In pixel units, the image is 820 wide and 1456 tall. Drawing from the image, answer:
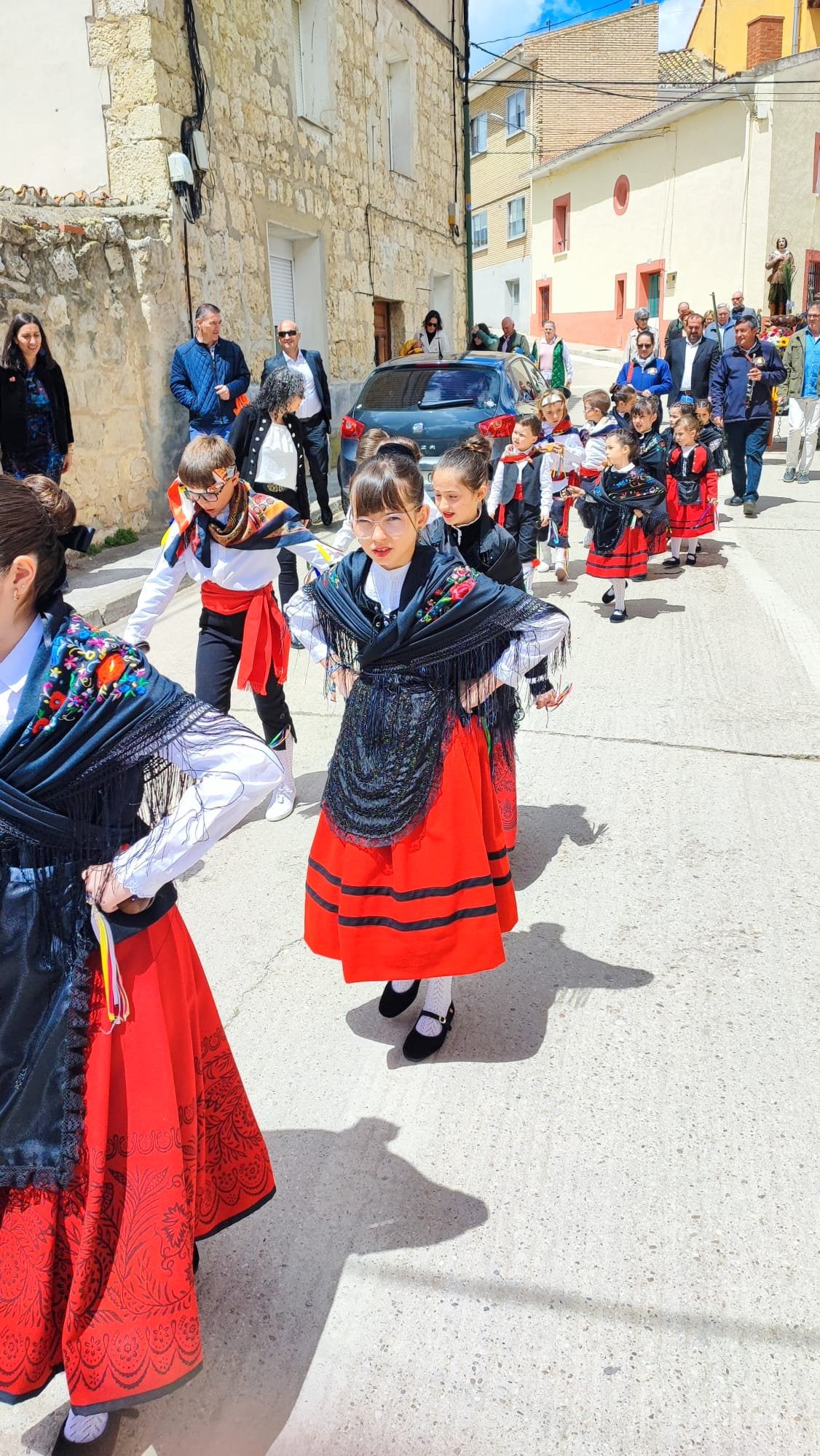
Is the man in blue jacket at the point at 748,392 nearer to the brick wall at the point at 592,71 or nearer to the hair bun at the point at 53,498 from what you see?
the hair bun at the point at 53,498

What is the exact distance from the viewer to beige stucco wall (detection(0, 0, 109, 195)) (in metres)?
10.0

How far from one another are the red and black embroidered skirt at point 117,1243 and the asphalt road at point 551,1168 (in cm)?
36

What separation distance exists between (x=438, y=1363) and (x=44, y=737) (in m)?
1.47

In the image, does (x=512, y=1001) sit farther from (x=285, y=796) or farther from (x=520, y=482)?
(x=520, y=482)

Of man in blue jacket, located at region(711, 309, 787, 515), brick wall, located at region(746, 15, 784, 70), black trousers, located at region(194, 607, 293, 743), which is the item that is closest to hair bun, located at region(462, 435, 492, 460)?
black trousers, located at region(194, 607, 293, 743)

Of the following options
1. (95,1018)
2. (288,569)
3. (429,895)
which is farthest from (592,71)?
(95,1018)

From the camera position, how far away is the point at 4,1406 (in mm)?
2090

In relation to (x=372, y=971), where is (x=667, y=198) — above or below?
above

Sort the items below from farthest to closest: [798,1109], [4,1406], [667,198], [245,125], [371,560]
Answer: [667,198] < [245,125] < [371,560] < [798,1109] < [4,1406]

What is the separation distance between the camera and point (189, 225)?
1061cm

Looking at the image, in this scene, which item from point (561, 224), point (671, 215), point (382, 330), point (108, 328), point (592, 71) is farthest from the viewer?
point (592, 71)

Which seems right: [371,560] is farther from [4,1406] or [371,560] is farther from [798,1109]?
[4,1406]

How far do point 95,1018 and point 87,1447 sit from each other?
83 cm

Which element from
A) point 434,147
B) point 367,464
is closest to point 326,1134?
point 367,464
